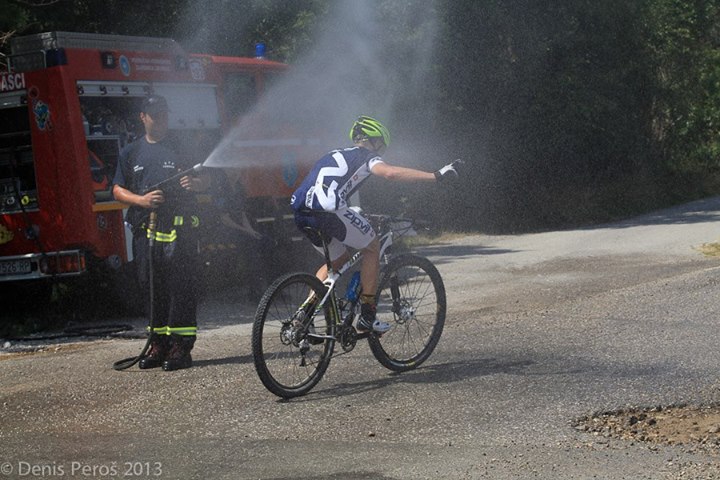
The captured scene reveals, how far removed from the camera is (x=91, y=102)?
1163 cm

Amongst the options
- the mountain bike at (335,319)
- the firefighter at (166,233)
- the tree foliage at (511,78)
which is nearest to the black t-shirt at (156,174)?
the firefighter at (166,233)

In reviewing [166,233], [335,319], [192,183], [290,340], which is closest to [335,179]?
[335,319]

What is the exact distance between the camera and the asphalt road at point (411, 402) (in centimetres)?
574

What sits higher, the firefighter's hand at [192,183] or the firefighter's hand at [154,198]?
the firefighter's hand at [192,183]

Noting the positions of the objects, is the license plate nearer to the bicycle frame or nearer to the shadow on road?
the bicycle frame

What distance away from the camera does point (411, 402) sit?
22.9 feet

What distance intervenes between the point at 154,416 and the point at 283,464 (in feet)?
4.77

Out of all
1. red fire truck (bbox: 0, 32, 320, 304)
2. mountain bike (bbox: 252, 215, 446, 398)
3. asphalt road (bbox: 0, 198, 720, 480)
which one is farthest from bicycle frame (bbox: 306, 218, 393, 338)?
red fire truck (bbox: 0, 32, 320, 304)

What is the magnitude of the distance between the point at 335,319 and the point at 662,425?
88.2 inches

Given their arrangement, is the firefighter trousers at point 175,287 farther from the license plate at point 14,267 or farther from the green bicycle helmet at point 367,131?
the license plate at point 14,267

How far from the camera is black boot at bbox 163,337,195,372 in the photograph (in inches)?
332

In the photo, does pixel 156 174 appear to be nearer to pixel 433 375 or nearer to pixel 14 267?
pixel 433 375

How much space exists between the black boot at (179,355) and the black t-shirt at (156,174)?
33.2 inches

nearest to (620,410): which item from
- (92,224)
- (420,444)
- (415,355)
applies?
(420,444)
